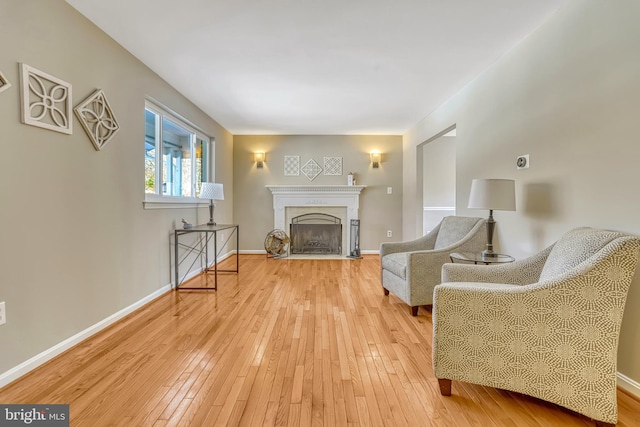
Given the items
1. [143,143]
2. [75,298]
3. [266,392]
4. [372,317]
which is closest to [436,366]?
[266,392]

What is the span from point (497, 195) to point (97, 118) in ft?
9.91

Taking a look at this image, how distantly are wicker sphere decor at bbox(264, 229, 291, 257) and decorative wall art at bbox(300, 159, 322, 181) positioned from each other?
1207 millimetres

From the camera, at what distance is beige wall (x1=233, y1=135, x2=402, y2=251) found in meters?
5.68

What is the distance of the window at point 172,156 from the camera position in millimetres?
3143

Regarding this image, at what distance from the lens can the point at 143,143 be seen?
289 cm

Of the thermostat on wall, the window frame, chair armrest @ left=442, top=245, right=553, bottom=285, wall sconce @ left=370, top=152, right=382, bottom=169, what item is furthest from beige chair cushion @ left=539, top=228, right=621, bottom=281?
wall sconce @ left=370, top=152, right=382, bottom=169

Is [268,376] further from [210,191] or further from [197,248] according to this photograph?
[197,248]

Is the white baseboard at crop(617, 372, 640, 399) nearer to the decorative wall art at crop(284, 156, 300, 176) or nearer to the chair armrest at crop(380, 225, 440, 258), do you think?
the chair armrest at crop(380, 225, 440, 258)

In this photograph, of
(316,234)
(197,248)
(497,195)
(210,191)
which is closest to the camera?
(497,195)

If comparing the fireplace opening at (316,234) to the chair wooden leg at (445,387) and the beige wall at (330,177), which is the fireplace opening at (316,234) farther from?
the chair wooden leg at (445,387)

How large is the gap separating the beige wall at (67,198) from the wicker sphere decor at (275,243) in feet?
8.19

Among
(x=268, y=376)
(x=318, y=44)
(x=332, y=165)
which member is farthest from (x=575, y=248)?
(x=332, y=165)

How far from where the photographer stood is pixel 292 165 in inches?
224

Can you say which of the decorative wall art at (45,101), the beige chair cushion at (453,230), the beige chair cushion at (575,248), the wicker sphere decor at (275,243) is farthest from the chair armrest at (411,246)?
the decorative wall art at (45,101)
